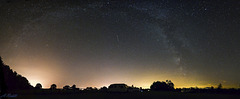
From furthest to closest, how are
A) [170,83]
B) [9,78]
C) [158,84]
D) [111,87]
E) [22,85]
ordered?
[170,83], [158,84], [22,85], [9,78], [111,87]

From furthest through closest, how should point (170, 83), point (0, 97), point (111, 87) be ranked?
point (170, 83)
point (111, 87)
point (0, 97)

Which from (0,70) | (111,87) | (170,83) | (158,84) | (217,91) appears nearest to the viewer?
(0,70)

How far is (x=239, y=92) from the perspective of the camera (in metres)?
27.8

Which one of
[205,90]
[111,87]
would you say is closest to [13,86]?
[111,87]

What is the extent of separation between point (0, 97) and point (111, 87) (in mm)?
24729

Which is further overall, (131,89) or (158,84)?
(158,84)

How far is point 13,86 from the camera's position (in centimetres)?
4250

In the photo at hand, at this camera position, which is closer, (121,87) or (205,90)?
(121,87)

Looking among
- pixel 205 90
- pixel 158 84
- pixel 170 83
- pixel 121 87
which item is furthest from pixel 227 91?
pixel 170 83

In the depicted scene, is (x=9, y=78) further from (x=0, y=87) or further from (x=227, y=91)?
(x=227, y=91)

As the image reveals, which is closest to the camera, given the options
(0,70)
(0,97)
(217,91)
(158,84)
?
(0,70)

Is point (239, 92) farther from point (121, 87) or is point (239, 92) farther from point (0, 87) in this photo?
point (0, 87)

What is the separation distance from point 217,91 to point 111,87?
21.3 meters

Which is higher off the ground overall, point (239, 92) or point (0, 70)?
point (0, 70)
